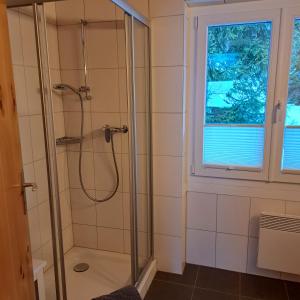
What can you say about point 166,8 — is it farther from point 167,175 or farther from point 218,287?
point 218,287

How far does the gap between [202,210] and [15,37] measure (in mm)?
1790

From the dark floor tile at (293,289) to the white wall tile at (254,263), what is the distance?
0.10 meters

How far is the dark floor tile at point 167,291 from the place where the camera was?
2.02 meters

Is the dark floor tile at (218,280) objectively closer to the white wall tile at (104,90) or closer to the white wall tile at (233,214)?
the white wall tile at (233,214)

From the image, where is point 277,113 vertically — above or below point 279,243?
above

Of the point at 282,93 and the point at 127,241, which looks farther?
the point at 127,241

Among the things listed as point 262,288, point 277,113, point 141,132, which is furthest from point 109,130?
point 262,288

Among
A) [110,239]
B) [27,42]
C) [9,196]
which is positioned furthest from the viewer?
[110,239]

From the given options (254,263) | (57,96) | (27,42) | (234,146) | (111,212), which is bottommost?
(254,263)

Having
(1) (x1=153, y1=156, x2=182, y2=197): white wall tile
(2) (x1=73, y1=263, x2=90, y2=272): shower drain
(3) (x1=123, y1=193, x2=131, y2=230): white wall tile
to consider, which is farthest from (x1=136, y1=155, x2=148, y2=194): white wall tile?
(2) (x1=73, y1=263, x2=90, y2=272): shower drain

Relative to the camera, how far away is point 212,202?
88.3 inches

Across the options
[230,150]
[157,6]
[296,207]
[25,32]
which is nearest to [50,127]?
[25,32]

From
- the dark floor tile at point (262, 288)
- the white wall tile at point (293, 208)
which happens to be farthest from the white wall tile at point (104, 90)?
the dark floor tile at point (262, 288)

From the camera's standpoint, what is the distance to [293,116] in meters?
1.96
